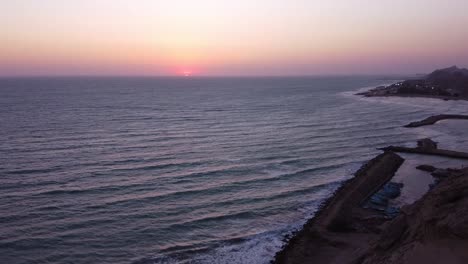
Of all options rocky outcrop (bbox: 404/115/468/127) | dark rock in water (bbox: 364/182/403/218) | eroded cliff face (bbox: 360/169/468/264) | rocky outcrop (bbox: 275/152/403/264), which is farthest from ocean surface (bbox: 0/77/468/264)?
eroded cliff face (bbox: 360/169/468/264)

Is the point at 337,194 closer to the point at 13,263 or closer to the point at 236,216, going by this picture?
the point at 236,216

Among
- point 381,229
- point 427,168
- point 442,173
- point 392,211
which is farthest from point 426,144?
point 381,229

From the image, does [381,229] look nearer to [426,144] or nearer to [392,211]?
[392,211]

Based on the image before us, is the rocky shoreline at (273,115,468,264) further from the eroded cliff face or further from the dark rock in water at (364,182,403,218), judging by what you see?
the dark rock in water at (364,182,403,218)

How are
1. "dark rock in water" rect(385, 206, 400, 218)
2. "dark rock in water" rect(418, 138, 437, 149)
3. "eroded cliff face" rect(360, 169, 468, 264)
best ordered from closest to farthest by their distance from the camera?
"eroded cliff face" rect(360, 169, 468, 264) < "dark rock in water" rect(385, 206, 400, 218) < "dark rock in water" rect(418, 138, 437, 149)

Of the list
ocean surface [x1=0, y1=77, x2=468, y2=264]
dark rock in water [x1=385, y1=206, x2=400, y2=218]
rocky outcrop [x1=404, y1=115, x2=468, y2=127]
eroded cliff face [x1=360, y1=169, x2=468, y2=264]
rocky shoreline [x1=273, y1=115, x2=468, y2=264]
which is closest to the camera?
eroded cliff face [x1=360, y1=169, x2=468, y2=264]

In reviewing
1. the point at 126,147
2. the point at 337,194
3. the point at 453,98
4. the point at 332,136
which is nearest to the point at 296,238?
the point at 337,194

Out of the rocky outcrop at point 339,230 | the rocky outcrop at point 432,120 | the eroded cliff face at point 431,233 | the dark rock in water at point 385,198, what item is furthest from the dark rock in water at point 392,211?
the rocky outcrop at point 432,120
